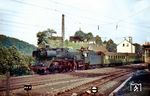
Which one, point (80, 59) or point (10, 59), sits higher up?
point (80, 59)

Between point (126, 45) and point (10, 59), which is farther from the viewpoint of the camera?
point (126, 45)

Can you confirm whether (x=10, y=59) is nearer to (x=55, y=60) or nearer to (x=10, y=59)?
(x=10, y=59)

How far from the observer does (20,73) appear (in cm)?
632

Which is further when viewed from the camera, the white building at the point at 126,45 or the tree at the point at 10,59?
the white building at the point at 126,45

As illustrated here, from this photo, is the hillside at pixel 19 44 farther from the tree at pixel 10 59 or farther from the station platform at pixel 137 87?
the station platform at pixel 137 87

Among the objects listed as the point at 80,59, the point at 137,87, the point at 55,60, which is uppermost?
the point at 80,59

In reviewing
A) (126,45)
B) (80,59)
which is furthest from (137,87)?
(80,59)

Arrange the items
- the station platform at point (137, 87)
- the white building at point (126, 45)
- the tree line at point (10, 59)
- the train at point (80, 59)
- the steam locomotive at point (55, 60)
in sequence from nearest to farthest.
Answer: the tree line at point (10, 59)
the station platform at point (137, 87)
the white building at point (126, 45)
the steam locomotive at point (55, 60)
the train at point (80, 59)

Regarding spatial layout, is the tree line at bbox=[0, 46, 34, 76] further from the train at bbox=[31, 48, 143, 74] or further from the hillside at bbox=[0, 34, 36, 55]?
the train at bbox=[31, 48, 143, 74]

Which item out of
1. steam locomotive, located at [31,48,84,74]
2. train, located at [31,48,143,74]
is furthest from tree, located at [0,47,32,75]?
train, located at [31,48,143,74]

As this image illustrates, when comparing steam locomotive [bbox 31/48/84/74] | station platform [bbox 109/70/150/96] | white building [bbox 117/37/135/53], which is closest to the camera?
station platform [bbox 109/70/150/96]

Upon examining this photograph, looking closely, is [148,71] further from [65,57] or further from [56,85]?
[65,57]

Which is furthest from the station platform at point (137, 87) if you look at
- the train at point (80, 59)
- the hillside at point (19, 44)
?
the train at point (80, 59)

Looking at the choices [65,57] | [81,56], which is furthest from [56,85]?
[81,56]
